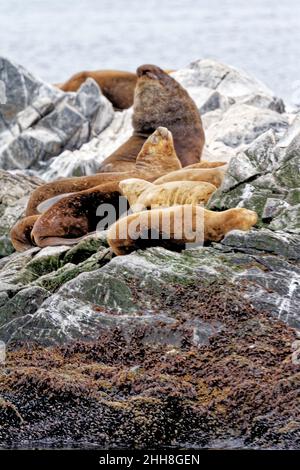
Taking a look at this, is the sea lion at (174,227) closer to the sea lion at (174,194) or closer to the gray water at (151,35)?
the sea lion at (174,194)

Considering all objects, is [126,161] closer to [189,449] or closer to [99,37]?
[189,449]

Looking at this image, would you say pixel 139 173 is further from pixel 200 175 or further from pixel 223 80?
pixel 223 80

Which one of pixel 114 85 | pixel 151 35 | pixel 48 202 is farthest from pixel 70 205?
pixel 151 35

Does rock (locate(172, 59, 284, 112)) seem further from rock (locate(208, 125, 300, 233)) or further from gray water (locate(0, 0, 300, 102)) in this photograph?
gray water (locate(0, 0, 300, 102))

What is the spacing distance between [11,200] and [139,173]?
75.8 inches

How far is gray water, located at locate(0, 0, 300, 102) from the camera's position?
5116 centimetres

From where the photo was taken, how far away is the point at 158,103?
1845 centimetres

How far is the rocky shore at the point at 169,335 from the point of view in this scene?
983cm

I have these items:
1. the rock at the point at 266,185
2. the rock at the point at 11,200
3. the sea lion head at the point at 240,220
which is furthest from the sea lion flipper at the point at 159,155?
the sea lion head at the point at 240,220

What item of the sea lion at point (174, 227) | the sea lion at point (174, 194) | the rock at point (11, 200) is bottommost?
the rock at point (11, 200)

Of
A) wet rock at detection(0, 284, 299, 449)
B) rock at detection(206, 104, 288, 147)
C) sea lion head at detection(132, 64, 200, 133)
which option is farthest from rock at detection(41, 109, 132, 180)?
wet rock at detection(0, 284, 299, 449)

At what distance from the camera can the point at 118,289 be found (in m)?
11.3

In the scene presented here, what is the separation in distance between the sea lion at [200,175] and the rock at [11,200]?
7.10ft

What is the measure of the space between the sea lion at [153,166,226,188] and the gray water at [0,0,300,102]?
69.3 ft
